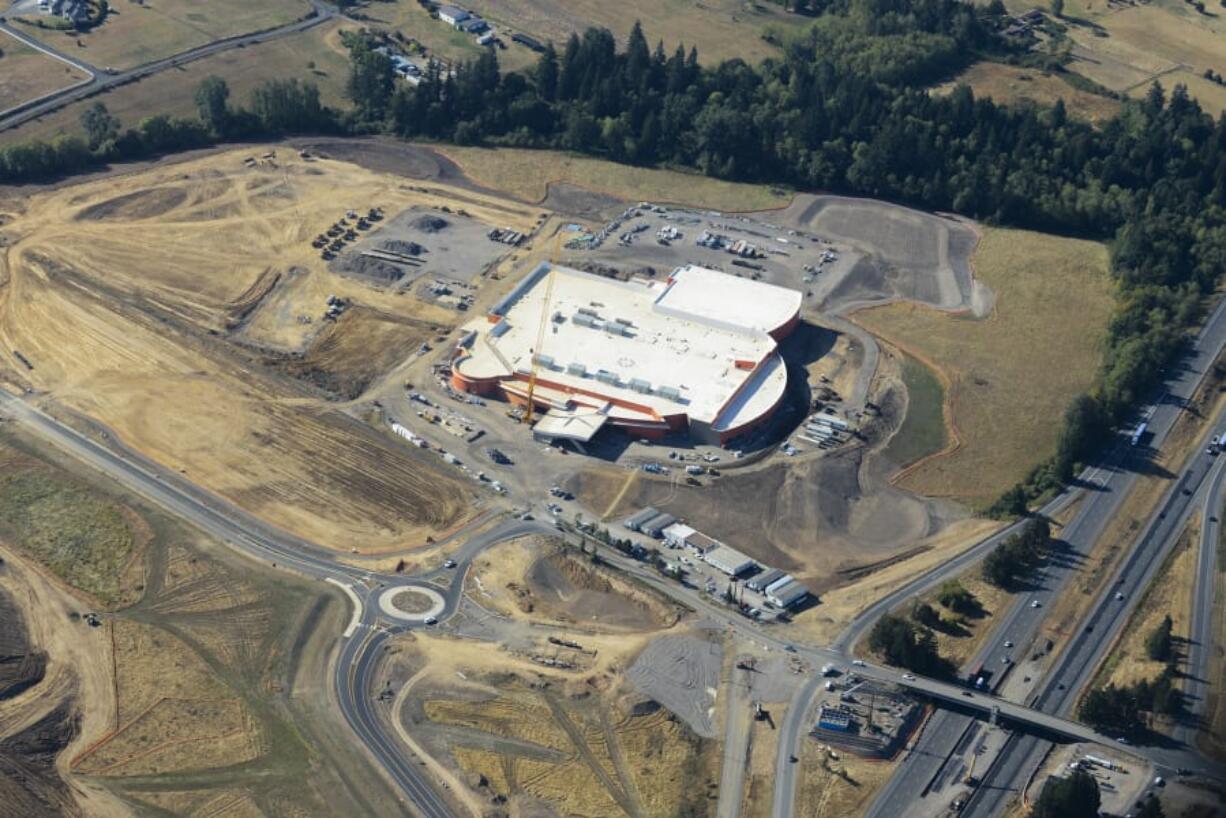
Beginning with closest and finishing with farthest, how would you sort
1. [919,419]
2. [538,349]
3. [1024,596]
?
[1024,596] → [919,419] → [538,349]

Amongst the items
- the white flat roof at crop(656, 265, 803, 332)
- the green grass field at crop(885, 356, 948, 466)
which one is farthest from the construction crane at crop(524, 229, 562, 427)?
the green grass field at crop(885, 356, 948, 466)

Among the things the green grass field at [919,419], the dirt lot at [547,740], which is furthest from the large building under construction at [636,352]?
the dirt lot at [547,740]

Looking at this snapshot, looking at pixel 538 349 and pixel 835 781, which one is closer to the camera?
pixel 835 781

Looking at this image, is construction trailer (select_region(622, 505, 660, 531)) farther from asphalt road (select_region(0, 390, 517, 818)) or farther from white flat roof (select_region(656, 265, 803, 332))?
white flat roof (select_region(656, 265, 803, 332))

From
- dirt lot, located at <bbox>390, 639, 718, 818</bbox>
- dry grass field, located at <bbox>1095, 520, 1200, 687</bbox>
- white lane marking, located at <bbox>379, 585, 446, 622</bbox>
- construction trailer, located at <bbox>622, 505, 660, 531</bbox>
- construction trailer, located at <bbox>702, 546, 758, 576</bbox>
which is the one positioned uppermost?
dry grass field, located at <bbox>1095, 520, 1200, 687</bbox>

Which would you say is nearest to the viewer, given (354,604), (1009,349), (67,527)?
(354,604)

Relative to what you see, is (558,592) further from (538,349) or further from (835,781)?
(538,349)

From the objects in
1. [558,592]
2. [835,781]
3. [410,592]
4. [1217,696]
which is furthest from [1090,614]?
[410,592]

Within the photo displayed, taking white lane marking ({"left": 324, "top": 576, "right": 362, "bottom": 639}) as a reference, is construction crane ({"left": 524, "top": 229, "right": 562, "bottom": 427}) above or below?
above
